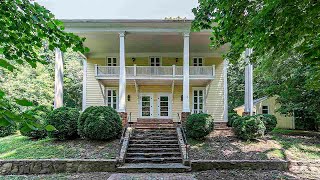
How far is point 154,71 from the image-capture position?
1672 centimetres

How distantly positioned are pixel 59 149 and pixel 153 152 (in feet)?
13.4

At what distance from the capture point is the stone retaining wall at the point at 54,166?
9750mm

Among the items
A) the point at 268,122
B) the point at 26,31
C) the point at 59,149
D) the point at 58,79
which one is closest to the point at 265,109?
the point at 268,122

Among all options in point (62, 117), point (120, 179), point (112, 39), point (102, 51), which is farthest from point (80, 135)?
point (102, 51)

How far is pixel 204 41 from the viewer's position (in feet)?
54.5

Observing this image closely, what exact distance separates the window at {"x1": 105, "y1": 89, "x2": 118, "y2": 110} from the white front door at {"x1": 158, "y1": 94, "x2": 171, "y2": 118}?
10.4 ft

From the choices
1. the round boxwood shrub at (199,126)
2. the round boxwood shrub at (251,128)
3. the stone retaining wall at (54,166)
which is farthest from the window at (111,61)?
the stone retaining wall at (54,166)

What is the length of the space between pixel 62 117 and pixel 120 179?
550cm

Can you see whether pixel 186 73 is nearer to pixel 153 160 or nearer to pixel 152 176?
pixel 153 160

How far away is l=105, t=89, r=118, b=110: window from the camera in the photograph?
19.1 meters

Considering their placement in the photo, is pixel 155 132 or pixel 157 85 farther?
pixel 157 85

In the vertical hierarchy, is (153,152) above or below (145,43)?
below

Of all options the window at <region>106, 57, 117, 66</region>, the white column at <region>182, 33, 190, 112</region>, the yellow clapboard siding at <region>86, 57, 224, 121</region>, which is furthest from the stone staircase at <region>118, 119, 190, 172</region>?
the window at <region>106, 57, 117, 66</region>

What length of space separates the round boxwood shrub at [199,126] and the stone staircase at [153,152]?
89 cm
